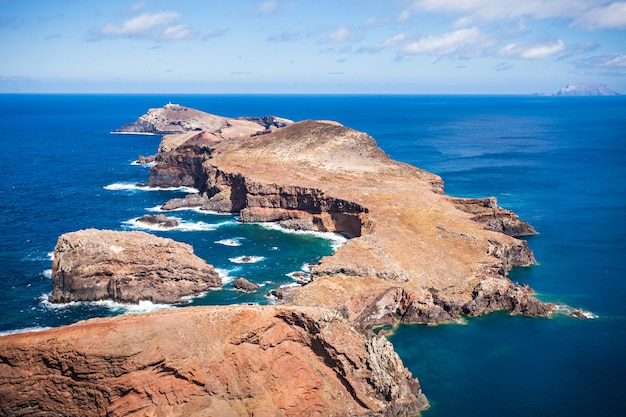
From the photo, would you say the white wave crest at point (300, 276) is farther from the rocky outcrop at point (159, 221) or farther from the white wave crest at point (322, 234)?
the rocky outcrop at point (159, 221)

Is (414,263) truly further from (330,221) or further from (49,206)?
(49,206)

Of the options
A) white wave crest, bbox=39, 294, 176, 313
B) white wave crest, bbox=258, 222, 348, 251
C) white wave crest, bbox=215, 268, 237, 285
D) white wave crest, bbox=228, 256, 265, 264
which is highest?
white wave crest, bbox=258, 222, 348, 251

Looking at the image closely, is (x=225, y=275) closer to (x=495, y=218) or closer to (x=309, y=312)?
(x=309, y=312)

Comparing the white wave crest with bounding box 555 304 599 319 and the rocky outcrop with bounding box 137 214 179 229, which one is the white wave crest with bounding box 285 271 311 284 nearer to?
the white wave crest with bounding box 555 304 599 319

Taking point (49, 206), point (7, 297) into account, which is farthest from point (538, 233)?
point (49, 206)

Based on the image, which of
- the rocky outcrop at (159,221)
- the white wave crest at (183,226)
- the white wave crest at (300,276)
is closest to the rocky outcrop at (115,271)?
the white wave crest at (300,276)

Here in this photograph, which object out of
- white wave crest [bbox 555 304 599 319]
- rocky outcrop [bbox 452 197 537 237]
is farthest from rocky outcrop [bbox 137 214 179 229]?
white wave crest [bbox 555 304 599 319]
